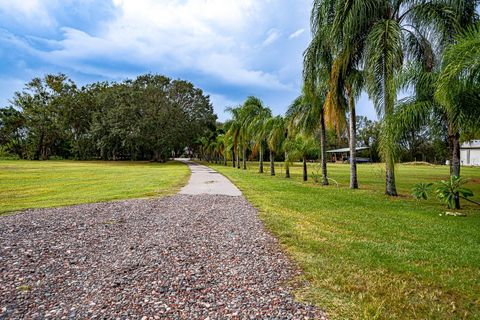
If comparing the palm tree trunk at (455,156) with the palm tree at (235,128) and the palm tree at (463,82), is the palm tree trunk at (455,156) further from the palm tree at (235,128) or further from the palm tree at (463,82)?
the palm tree at (235,128)

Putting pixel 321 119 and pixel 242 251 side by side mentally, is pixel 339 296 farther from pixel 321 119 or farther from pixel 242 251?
pixel 321 119

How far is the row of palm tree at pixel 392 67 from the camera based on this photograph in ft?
22.6

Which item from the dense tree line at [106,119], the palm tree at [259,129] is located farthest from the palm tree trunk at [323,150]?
the dense tree line at [106,119]

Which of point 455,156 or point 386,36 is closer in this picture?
point 455,156

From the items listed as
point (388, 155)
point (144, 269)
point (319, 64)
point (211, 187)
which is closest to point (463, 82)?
point (388, 155)

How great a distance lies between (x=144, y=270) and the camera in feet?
13.2

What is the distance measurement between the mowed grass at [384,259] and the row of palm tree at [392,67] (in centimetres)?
284

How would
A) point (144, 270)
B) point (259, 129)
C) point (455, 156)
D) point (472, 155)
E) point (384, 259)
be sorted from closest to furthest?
point (144, 270) → point (384, 259) → point (455, 156) → point (259, 129) → point (472, 155)

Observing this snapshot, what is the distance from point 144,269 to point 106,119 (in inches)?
2097

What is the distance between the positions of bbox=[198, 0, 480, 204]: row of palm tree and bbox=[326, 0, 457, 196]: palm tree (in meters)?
0.03

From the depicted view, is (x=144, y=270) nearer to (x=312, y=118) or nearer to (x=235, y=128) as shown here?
(x=312, y=118)

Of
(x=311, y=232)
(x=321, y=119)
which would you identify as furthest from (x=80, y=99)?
(x=311, y=232)

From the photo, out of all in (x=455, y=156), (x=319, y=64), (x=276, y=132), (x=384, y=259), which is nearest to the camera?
(x=384, y=259)

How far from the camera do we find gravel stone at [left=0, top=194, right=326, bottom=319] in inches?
118
